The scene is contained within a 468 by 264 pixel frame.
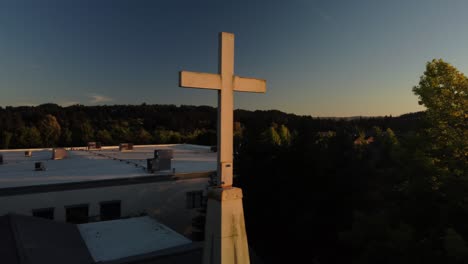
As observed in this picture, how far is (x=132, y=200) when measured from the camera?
53.9 feet

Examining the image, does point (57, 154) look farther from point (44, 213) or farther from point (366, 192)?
point (366, 192)

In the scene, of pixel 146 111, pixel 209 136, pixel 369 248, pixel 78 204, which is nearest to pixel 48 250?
pixel 78 204

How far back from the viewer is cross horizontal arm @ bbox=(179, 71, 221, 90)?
4259 mm

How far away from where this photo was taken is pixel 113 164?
70.5 feet

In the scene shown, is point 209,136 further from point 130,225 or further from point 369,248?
point 369,248

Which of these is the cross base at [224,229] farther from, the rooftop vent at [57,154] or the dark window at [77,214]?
the rooftop vent at [57,154]

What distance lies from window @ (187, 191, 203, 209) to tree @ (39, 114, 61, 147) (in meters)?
48.3

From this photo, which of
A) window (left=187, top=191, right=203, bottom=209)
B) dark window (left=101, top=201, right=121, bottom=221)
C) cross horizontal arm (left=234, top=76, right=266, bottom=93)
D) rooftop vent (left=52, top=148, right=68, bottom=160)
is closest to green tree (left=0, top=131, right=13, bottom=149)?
rooftop vent (left=52, top=148, right=68, bottom=160)

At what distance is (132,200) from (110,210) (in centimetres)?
113

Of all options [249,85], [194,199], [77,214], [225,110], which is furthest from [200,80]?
[194,199]

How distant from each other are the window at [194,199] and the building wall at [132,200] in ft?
0.78

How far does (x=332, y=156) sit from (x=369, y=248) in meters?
4.57

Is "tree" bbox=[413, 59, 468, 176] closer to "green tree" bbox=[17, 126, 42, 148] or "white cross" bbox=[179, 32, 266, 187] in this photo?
"white cross" bbox=[179, 32, 266, 187]

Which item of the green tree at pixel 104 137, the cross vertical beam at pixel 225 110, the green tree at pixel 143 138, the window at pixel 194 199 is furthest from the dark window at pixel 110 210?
the green tree at pixel 104 137
